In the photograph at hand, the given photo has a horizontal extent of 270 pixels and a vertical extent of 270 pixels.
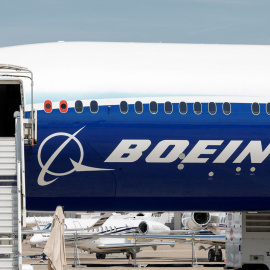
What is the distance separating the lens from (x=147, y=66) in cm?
2333

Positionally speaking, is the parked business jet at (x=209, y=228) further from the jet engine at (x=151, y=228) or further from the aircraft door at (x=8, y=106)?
the aircraft door at (x=8, y=106)

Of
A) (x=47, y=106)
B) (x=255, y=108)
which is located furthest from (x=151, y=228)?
(x=47, y=106)

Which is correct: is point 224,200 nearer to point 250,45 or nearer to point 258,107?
point 258,107

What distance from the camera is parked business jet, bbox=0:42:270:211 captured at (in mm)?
22141

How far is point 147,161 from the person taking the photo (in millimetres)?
22531

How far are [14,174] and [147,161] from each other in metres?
3.98

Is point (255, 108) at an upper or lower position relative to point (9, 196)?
upper

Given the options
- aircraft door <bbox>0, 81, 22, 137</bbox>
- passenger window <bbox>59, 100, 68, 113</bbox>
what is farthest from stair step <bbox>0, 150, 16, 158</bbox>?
passenger window <bbox>59, 100, 68, 113</bbox>

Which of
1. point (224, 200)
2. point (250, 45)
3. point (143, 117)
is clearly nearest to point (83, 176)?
point (143, 117)

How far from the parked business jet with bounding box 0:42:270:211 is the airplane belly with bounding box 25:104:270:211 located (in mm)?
28

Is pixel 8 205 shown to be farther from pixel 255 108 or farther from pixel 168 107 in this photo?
pixel 255 108

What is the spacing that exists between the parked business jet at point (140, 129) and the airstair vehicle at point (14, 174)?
29 centimetres

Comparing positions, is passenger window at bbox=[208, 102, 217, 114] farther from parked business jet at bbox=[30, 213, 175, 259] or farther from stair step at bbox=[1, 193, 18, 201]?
parked business jet at bbox=[30, 213, 175, 259]

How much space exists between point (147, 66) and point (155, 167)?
296 cm
